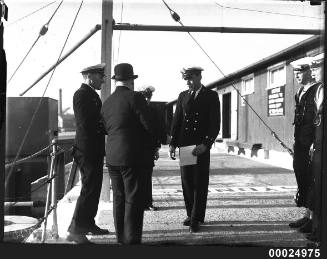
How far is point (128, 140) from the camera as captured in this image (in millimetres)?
2910

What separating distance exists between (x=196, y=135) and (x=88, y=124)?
93 cm

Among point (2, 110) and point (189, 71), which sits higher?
point (189, 71)

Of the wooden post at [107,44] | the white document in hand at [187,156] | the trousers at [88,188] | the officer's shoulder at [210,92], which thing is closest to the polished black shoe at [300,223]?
the white document in hand at [187,156]

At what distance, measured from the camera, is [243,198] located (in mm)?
4812

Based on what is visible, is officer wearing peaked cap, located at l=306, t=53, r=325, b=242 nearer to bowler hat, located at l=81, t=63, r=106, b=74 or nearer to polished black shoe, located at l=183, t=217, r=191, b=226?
polished black shoe, located at l=183, t=217, r=191, b=226

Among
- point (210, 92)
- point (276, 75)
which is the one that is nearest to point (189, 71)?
point (210, 92)

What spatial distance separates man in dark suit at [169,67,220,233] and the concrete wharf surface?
0.22 metres

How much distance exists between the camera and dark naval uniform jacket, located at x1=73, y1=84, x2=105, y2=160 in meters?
3.10

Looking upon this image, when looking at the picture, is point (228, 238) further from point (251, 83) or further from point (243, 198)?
point (251, 83)

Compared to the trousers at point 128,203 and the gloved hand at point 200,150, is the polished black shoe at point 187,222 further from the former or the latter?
the trousers at point 128,203

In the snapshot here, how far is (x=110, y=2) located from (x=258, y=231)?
2.17 meters

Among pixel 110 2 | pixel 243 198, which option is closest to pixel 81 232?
pixel 110 2

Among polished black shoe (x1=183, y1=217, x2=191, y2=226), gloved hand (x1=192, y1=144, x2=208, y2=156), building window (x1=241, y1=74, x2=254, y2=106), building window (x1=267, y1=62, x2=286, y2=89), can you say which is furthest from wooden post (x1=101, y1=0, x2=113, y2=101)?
building window (x1=267, y1=62, x2=286, y2=89)

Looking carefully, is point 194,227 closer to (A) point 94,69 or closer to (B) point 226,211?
(B) point 226,211
